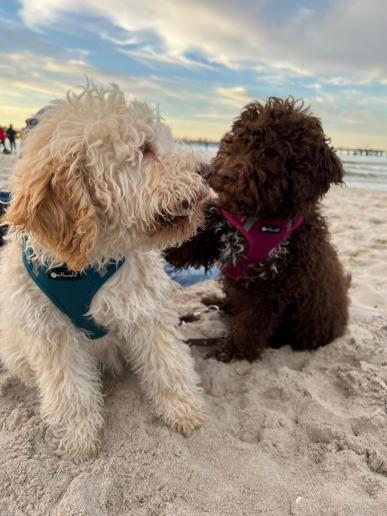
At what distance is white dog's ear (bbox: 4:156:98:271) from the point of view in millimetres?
1913

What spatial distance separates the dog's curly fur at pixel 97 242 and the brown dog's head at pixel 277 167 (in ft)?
2.16

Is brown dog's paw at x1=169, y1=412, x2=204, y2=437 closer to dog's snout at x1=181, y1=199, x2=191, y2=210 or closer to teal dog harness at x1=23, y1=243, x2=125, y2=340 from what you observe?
teal dog harness at x1=23, y1=243, x2=125, y2=340

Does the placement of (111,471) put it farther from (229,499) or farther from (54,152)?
(54,152)

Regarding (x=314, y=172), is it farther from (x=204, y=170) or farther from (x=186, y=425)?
(x=186, y=425)

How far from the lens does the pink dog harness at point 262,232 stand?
298 centimetres

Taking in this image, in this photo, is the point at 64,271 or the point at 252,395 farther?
the point at 252,395

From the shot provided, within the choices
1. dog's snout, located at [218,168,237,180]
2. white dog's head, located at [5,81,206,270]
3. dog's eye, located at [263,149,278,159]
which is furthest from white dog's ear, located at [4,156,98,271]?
dog's eye, located at [263,149,278,159]

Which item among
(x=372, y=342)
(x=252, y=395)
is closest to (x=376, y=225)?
(x=372, y=342)

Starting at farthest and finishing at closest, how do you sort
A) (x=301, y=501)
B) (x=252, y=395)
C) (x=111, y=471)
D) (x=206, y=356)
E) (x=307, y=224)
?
(x=206, y=356) < (x=307, y=224) < (x=252, y=395) < (x=111, y=471) < (x=301, y=501)

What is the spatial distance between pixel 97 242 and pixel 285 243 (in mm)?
1430

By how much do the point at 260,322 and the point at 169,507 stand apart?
1435 millimetres

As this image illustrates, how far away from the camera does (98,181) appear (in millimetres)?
1971

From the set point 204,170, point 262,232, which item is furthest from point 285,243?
point 204,170

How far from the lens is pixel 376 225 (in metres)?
6.84
